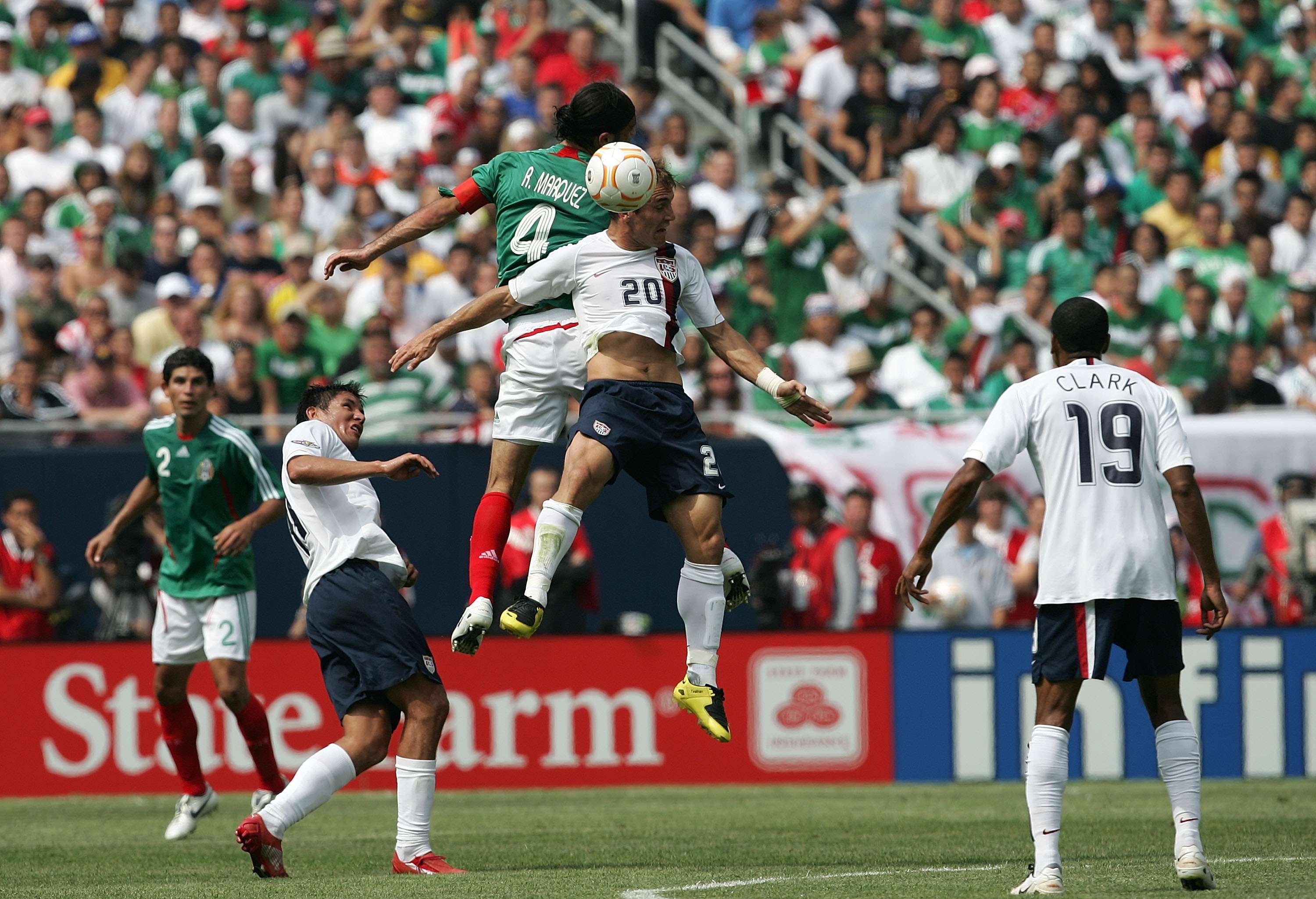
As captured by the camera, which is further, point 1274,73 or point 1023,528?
point 1274,73

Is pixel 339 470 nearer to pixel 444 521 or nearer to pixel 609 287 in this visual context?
pixel 609 287

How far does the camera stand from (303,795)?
8.24 meters

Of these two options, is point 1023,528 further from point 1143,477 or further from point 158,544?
point 1143,477

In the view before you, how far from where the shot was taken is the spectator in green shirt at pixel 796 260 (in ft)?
58.0

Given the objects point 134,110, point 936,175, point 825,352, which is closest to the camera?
point 825,352

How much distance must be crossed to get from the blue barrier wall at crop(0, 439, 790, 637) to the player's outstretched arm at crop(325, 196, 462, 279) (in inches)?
223

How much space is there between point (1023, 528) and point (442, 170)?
6.70 metres

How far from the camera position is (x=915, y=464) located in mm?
15430

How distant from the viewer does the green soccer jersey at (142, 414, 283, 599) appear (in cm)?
1105

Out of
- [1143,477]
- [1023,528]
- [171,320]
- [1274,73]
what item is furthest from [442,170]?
[1143,477]

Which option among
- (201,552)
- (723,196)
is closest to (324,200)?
(723,196)

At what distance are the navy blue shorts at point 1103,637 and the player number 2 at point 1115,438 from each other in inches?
18.9

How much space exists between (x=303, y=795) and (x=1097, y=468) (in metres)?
3.57

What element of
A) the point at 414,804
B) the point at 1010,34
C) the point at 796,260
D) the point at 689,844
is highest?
the point at 1010,34
